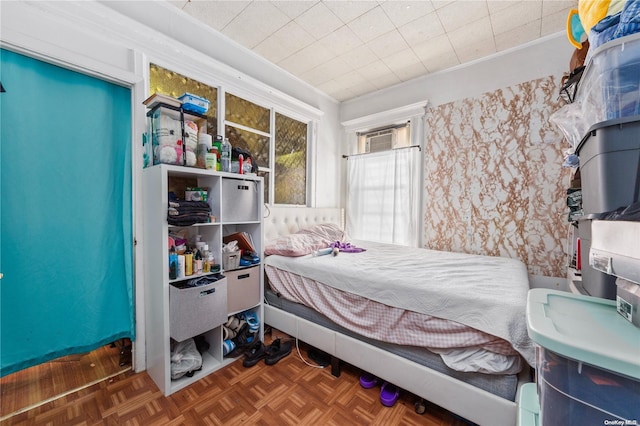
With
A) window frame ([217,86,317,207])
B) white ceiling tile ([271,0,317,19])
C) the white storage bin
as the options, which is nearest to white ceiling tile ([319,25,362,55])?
white ceiling tile ([271,0,317,19])

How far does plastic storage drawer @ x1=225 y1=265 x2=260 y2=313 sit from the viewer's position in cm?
193

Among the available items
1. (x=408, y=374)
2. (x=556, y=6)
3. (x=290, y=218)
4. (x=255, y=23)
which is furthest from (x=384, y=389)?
(x=556, y=6)

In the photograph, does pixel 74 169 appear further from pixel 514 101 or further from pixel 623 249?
pixel 514 101

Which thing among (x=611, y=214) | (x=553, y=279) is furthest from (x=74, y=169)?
(x=553, y=279)

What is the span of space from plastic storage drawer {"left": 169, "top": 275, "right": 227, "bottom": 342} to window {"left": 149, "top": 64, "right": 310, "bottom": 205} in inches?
56.2

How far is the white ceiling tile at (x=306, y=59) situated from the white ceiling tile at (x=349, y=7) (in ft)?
1.48

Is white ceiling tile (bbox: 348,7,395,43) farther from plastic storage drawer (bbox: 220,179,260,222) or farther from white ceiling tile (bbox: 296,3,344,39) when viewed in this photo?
plastic storage drawer (bbox: 220,179,260,222)

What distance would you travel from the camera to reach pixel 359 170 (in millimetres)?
3691

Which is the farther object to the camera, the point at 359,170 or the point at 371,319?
the point at 359,170

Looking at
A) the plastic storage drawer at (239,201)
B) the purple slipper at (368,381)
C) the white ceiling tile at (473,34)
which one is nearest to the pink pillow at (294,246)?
the plastic storage drawer at (239,201)

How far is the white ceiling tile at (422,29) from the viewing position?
6.98 ft

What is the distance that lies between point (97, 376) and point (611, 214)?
284 centimetres

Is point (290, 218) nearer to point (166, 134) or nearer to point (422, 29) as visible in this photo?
point (166, 134)

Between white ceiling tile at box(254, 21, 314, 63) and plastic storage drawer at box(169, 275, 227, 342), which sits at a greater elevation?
white ceiling tile at box(254, 21, 314, 63)
